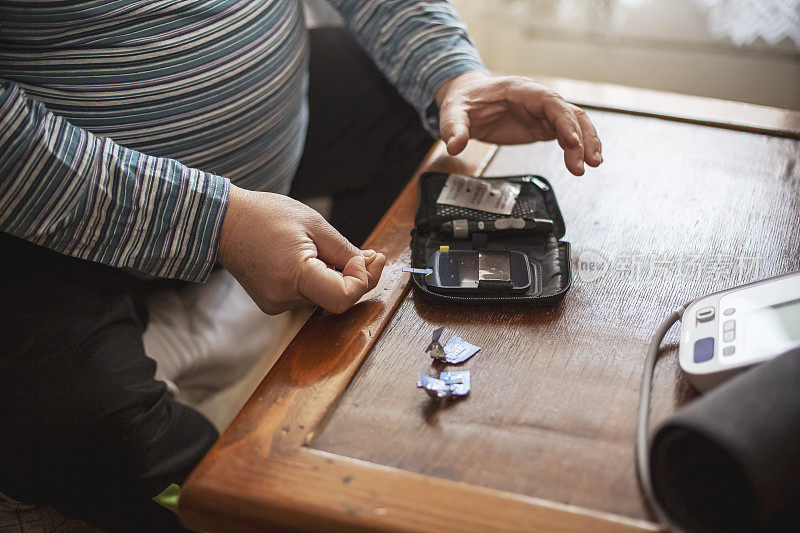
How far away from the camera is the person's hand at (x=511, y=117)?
72cm

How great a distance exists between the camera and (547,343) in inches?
22.0

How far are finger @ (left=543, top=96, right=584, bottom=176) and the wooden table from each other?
0.05 meters

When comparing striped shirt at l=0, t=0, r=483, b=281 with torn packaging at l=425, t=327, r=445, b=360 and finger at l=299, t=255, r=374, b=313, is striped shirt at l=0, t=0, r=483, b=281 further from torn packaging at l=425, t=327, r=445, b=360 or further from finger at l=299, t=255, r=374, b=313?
torn packaging at l=425, t=327, r=445, b=360

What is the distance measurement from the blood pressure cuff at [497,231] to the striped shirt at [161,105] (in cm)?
20

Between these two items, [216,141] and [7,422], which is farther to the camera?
[216,141]

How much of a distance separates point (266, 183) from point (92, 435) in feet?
1.31

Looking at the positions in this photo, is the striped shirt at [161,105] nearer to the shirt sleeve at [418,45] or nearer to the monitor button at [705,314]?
the shirt sleeve at [418,45]

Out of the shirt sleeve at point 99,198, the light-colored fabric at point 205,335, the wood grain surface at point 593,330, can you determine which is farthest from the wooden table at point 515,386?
the light-colored fabric at point 205,335

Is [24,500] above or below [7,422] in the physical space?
below

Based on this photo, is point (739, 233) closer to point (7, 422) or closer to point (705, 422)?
point (705, 422)

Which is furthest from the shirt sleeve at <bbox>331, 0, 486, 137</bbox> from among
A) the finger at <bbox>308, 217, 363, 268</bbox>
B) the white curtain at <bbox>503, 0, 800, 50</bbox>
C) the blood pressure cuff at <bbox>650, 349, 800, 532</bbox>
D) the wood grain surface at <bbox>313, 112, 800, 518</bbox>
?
the white curtain at <bbox>503, 0, 800, 50</bbox>

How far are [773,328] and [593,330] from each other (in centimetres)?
14

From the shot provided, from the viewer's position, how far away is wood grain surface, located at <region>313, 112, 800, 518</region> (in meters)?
0.46

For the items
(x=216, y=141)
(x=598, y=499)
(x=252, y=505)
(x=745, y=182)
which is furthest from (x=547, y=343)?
(x=216, y=141)
